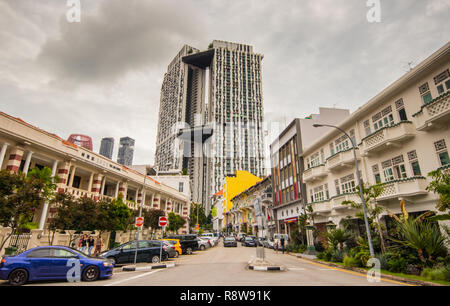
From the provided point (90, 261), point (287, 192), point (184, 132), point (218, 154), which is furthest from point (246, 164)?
point (90, 261)

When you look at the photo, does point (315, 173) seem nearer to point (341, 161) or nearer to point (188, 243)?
point (341, 161)

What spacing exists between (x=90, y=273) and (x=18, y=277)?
2297 millimetres

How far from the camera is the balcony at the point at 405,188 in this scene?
1451 centimetres

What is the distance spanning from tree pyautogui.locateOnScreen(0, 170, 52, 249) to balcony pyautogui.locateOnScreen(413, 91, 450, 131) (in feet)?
71.3

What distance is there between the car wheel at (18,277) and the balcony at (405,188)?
63.9 feet

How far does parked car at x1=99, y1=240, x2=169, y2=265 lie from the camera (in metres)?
15.3

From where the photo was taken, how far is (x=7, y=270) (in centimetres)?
866

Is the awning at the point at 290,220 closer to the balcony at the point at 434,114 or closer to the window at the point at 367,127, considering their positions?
the window at the point at 367,127

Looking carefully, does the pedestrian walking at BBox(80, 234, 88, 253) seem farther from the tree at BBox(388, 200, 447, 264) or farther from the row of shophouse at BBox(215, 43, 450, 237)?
the tree at BBox(388, 200, 447, 264)

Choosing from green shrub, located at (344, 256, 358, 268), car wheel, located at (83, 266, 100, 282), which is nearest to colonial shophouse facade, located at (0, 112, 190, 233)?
car wheel, located at (83, 266, 100, 282)

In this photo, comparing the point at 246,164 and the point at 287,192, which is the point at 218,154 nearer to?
the point at 246,164

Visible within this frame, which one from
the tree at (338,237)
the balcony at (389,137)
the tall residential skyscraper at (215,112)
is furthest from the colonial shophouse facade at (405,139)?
the tall residential skyscraper at (215,112)

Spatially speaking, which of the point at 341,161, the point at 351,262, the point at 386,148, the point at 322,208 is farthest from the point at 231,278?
the point at 322,208
